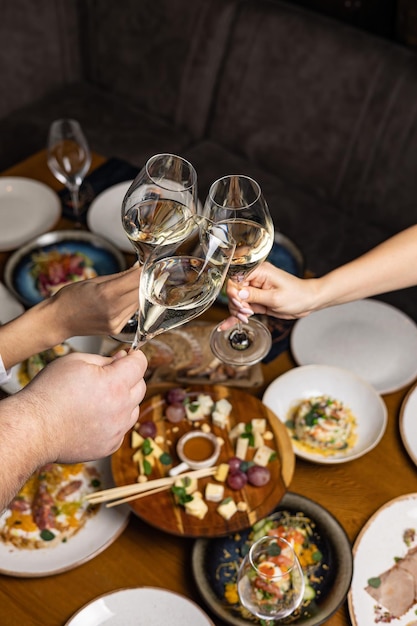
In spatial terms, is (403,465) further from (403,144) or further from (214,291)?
(403,144)

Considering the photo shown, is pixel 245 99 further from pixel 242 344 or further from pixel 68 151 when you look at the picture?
pixel 242 344

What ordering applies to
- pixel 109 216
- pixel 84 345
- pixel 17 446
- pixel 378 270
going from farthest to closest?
pixel 109 216 → pixel 84 345 → pixel 378 270 → pixel 17 446

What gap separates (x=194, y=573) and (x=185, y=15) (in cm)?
250

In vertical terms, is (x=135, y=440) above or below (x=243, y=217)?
below

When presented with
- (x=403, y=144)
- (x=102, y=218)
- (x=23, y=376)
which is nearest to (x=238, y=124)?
(x=403, y=144)

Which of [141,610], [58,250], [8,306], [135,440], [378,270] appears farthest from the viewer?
[58,250]

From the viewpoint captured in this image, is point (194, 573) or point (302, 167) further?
point (302, 167)

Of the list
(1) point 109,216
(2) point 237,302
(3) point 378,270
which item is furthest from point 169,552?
(1) point 109,216

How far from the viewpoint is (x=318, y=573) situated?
1.41 m

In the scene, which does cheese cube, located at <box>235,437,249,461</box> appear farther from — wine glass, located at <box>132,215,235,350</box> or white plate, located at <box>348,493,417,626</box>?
wine glass, located at <box>132,215,235,350</box>

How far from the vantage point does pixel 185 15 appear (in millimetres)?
3180

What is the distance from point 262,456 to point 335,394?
0.31 meters

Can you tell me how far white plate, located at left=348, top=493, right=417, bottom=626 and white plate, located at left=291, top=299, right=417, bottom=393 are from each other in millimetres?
329

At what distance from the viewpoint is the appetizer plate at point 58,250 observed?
207cm
